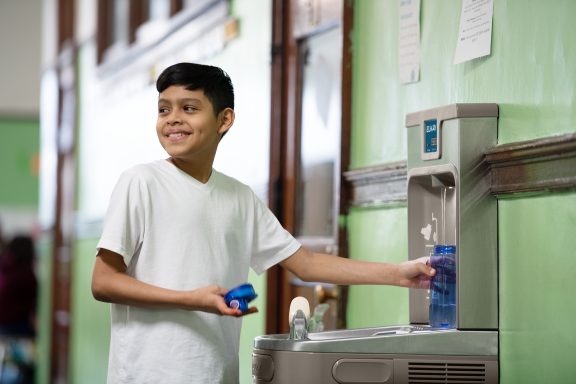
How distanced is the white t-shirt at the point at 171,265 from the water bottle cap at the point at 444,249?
1.60 feet


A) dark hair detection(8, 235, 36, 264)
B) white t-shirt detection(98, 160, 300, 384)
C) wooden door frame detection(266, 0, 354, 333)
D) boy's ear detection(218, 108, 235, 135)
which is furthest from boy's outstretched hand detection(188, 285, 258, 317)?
dark hair detection(8, 235, 36, 264)

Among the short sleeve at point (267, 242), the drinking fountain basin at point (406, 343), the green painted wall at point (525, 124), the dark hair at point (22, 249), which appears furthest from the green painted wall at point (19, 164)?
the drinking fountain basin at point (406, 343)

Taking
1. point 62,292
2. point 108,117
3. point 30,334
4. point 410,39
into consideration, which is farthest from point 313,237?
point 30,334

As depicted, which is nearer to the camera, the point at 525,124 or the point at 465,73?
the point at 525,124

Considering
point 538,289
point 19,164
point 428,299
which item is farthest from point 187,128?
point 19,164

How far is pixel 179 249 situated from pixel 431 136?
0.67 m

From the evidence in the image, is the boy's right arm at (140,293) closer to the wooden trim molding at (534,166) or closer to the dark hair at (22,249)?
the wooden trim molding at (534,166)

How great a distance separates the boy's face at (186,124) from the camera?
2346 mm

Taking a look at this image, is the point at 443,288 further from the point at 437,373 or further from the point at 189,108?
the point at 189,108

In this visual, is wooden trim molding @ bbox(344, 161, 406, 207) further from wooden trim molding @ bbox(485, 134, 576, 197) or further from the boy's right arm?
the boy's right arm

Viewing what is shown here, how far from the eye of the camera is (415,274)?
2469mm

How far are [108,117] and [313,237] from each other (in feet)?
10.5

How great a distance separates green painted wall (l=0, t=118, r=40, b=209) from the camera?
11.9 metres

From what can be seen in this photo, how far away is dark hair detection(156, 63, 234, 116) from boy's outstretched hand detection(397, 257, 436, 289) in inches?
23.3
